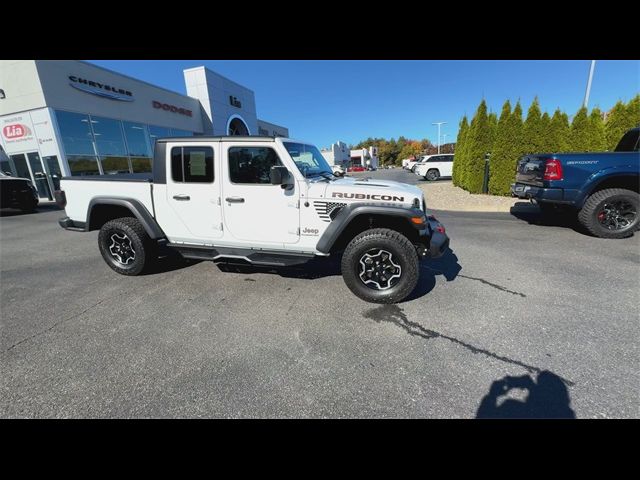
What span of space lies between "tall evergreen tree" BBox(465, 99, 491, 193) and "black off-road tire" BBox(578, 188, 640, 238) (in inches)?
250

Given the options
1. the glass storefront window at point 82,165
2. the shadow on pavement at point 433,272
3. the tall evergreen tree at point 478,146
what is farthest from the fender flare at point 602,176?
the glass storefront window at point 82,165

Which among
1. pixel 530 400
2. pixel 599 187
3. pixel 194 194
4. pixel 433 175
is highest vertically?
pixel 194 194

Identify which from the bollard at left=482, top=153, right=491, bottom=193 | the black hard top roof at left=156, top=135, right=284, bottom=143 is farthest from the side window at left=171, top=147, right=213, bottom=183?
the bollard at left=482, top=153, right=491, bottom=193

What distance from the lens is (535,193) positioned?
5.63 metres

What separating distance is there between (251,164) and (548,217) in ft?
24.5

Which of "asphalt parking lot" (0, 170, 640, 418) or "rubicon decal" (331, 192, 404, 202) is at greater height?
"rubicon decal" (331, 192, 404, 202)

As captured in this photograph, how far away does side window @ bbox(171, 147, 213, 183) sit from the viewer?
3578 millimetres

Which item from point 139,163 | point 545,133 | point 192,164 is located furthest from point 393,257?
point 139,163

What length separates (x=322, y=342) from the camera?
2.56 meters

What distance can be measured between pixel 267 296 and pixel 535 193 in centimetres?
566

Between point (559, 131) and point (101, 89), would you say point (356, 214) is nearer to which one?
point (559, 131)

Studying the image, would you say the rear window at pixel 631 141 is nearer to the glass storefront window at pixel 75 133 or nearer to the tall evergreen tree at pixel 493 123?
the tall evergreen tree at pixel 493 123

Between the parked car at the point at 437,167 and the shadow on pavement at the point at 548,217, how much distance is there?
13.8m

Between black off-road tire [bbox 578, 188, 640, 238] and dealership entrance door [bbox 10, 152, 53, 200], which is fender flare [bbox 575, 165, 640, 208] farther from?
dealership entrance door [bbox 10, 152, 53, 200]
